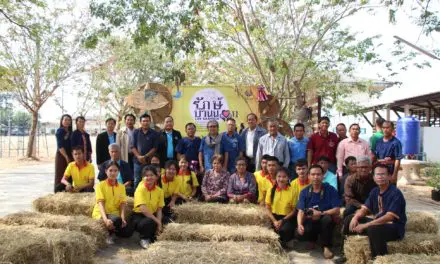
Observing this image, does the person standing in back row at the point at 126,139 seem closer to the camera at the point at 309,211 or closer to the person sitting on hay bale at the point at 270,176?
the person sitting on hay bale at the point at 270,176

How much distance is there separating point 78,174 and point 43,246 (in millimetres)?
2660

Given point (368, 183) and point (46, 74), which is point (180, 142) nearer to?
point (368, 183)

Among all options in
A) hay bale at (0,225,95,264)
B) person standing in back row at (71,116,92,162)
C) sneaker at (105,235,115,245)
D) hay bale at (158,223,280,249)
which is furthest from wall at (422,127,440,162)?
hay bale at (0,225,95,264)

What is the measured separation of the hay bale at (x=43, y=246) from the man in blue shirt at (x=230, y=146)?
9.43ft

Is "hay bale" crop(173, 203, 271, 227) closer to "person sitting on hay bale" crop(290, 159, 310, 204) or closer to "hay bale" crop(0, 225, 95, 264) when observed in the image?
"person sitting on hay bale" crop(290, 159, 310, 204)

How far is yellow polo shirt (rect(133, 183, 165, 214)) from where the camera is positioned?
5.57 metres

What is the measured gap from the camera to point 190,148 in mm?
7145

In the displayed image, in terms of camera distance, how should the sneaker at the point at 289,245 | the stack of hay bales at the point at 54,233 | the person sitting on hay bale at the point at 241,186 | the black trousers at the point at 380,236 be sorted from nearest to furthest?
the stack of hay bales at the point at 54,233 < the black trousers at the point at 380,236 < the sneaker at the point at 289,245 < the person sitting on hay bale at the point at 241,186

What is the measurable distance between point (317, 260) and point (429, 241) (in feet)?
4.24

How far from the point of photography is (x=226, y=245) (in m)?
4.30

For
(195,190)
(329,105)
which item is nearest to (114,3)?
(195,190)

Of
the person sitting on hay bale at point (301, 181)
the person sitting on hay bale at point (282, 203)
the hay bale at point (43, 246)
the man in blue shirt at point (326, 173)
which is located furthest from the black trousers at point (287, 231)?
the hay bale at point (43, 246)

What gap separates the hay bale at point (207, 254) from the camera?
3840 millimetres

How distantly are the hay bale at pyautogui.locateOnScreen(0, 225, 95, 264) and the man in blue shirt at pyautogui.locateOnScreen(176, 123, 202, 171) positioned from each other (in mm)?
2714
